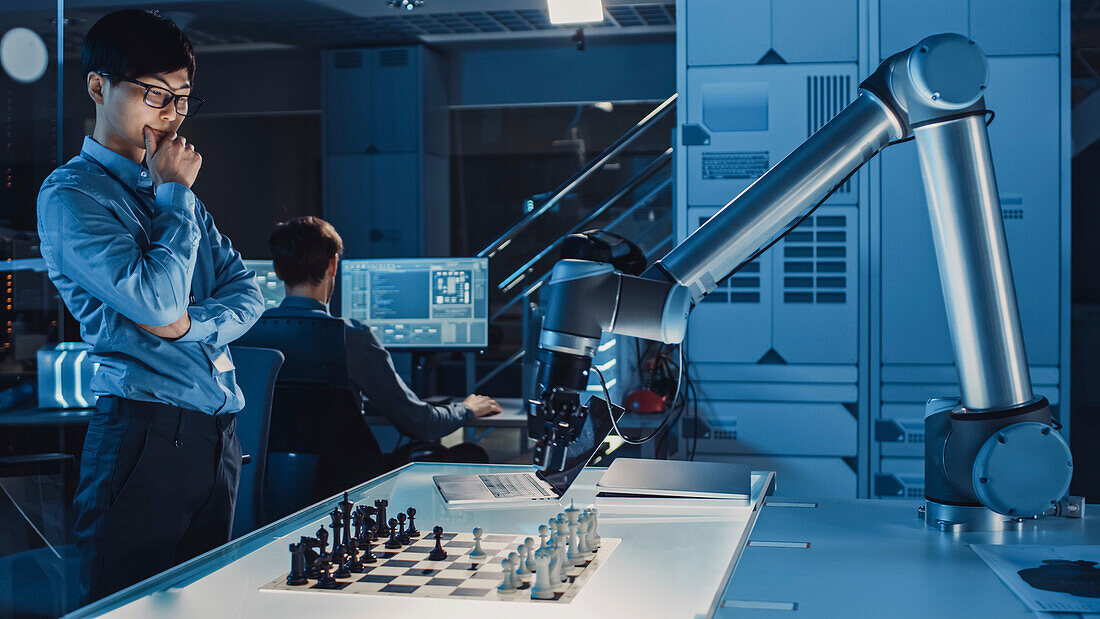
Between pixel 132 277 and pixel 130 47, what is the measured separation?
386 millimetres

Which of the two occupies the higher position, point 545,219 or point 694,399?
point 545,219

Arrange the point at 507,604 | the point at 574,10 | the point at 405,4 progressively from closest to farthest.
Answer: the point at 507,604, the point at 574,10, the point at 405,4

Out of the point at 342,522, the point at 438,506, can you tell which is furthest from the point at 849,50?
the point at 342,522

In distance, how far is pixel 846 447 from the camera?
10.2 feet

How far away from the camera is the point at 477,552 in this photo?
→ 1.12m

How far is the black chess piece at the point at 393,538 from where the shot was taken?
1.17 meters

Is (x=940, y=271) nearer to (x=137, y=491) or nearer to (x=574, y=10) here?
(x=137, y=491)

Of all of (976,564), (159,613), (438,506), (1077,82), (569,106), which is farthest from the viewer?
(569,106)

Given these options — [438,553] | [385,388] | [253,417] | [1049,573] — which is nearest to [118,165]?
[253,417]

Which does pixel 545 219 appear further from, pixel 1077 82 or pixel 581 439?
pixel 581 439

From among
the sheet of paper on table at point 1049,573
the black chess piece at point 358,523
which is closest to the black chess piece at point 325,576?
the black chess piece at point 358,523

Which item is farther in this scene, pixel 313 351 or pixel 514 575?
pixel 313 351


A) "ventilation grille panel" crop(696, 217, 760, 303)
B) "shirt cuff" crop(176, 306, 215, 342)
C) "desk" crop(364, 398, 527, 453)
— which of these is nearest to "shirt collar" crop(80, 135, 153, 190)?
"shirt cuff" crop(176, 306, 215, 342)

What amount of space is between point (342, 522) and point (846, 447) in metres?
2.31
